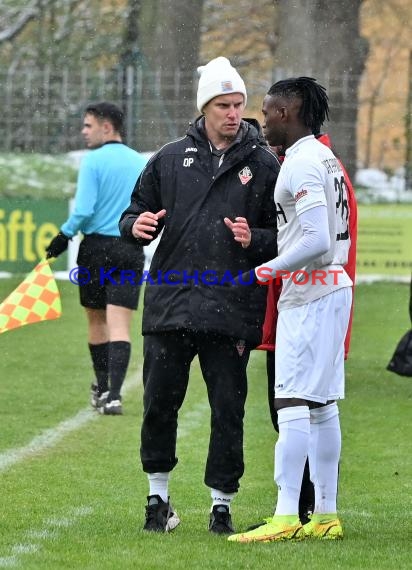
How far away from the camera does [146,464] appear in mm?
5852

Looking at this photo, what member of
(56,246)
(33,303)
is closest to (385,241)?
(56,246)

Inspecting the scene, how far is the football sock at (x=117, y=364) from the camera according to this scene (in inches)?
377

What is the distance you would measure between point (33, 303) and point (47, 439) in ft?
3.68

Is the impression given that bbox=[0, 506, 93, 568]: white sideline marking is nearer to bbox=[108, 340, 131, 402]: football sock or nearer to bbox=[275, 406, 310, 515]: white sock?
bbox=[275, 406, 310, 515]: white sock

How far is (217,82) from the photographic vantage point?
576cm

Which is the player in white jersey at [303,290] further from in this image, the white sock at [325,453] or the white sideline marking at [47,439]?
the white sideline marking at [47,439]

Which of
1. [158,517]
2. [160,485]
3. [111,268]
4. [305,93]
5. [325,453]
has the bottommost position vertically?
[158,517]

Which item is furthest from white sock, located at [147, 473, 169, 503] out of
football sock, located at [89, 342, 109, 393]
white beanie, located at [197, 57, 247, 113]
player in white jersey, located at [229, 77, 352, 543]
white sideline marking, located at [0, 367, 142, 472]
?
football sock, located at [89, 342, 109, 393]

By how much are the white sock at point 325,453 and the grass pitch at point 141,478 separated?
0.19 metres

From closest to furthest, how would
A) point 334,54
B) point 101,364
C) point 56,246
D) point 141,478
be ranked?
1. point 141,478
2. point 56,246
3. point 101,364
4. point 334,54

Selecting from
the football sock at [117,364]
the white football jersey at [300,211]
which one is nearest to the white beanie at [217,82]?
the white football jersey at [300,211]

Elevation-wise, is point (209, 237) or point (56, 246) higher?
point (209, 237)

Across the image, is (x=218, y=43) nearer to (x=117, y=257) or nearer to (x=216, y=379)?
(x=117, y=257)

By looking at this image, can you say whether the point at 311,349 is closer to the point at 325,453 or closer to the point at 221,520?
the point at 325,453
